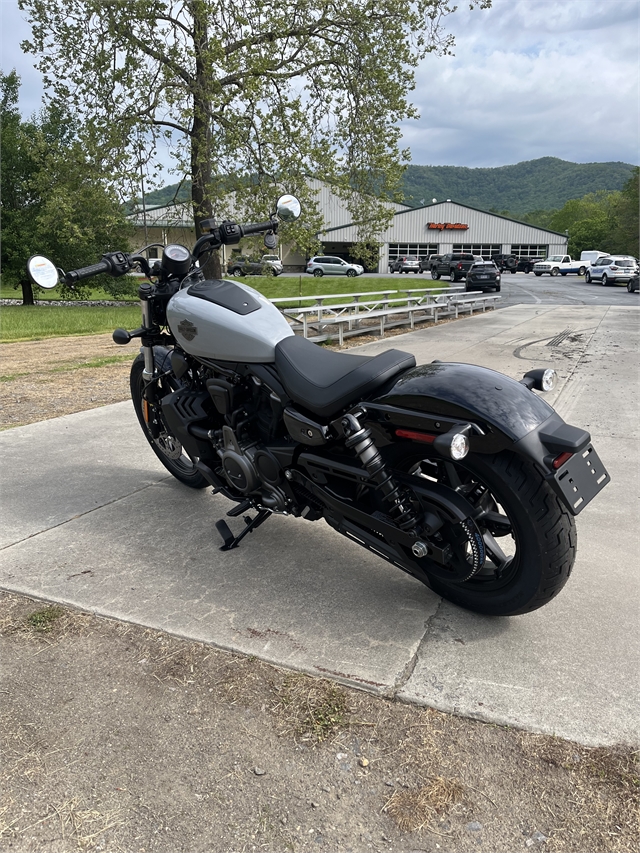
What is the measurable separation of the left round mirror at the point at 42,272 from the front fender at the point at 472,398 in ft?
6.40

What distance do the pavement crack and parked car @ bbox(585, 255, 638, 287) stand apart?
40866 mm

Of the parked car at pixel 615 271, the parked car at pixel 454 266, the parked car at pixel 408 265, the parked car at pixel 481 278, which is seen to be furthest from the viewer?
the parked car at pixel 408 265

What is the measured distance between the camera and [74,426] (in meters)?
6.16

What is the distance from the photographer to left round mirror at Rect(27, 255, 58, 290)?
11.1 feet

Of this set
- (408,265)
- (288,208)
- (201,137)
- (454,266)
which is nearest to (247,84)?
(201,137)

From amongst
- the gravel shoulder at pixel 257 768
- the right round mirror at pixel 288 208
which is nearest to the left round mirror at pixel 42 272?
the right round mirror at pixel 288 208

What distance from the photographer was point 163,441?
14.9 feet

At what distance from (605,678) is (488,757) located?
65cm

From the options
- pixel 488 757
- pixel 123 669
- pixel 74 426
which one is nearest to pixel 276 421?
pixel 123 669

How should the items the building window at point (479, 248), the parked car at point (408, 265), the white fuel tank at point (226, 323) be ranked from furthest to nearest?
the building window at point (479, 248)
the parked car at point (408, 265)
the white fuel tank at point (226, 323)

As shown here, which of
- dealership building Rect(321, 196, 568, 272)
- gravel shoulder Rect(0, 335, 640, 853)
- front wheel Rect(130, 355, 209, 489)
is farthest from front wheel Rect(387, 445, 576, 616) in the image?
dealership building Rect(321, 196, 568, 272)

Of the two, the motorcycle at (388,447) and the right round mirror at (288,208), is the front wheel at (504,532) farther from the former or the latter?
the right round mirror at (288,208)

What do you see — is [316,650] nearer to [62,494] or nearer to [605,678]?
[605,678]

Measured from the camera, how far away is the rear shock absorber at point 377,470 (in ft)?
8.64
